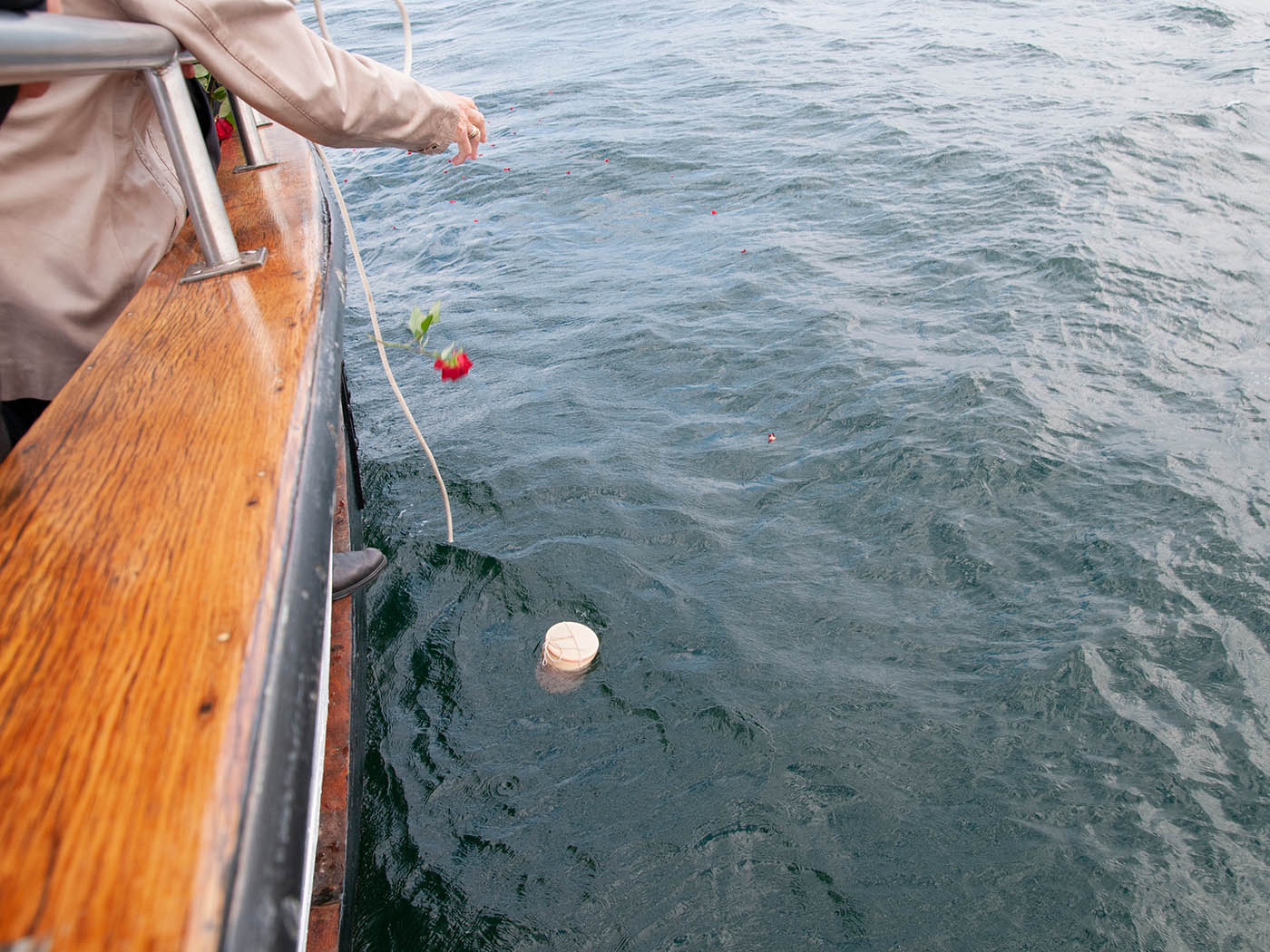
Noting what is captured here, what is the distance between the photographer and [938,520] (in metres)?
4.08

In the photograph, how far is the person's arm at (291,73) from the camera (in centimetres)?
191

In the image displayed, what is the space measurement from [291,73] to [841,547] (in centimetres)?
291

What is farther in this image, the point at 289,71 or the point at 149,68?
the point at 289,71

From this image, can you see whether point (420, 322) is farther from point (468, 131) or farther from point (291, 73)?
point (291, 73)

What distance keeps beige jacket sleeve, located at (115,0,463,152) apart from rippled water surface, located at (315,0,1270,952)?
2107mm

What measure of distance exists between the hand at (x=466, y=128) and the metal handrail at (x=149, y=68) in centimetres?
67

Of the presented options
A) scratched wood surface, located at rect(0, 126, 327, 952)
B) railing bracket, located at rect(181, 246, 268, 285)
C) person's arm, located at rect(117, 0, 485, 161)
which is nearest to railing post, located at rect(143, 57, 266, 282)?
railing bracket, located at rect(181, 246, 268, 285)

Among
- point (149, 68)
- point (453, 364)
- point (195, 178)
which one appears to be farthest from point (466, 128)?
point (149, 68)

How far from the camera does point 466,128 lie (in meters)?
2.67

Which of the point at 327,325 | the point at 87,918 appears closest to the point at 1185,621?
the point at 327,325

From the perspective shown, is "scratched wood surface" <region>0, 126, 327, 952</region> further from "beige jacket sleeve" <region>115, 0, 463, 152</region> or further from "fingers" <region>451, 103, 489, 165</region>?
"fingers" <region>451, 103, 489, 165</region>

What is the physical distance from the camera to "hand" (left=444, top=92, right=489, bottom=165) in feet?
8.61

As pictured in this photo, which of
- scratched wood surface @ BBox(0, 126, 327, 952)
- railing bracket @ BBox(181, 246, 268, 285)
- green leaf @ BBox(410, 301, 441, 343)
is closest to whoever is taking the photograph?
scratched wood surface @ BBox(0, 126, 327, 952)

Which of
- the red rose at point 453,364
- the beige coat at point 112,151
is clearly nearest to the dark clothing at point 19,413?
the beige coat at point 112,151
